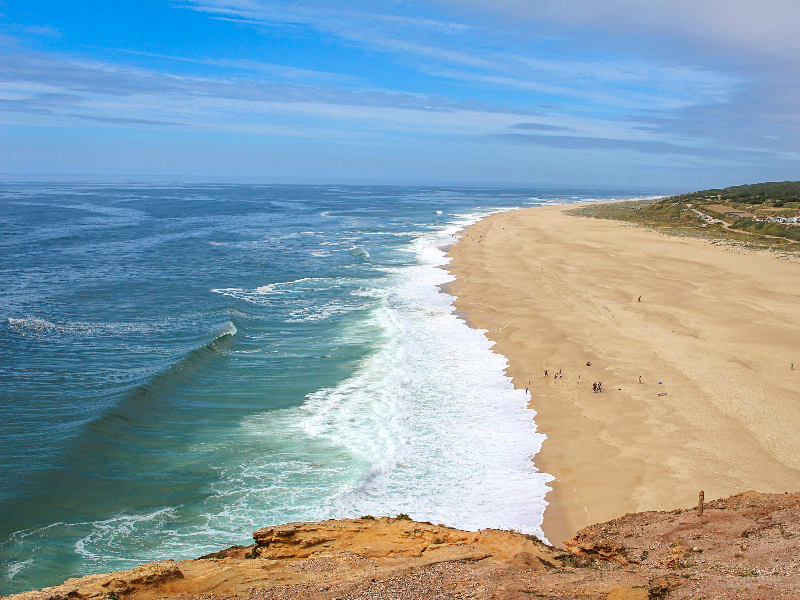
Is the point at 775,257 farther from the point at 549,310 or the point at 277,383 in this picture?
the point at 277,383

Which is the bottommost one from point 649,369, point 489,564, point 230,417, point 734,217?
point 230,417

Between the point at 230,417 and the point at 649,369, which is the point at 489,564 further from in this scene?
the point at 649,369

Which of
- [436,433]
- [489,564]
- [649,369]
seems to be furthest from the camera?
[649,369]

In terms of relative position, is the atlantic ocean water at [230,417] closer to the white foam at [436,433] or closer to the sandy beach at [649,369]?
the white foam at [436,433]

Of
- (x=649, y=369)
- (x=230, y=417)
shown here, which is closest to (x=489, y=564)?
(x=230, y=417)

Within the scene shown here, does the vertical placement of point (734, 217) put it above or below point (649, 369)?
above

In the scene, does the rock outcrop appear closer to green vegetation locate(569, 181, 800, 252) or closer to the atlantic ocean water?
the atlantic ocean water

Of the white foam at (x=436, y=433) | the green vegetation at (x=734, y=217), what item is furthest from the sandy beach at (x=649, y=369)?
the green vegetation at (x=734, y=217)
